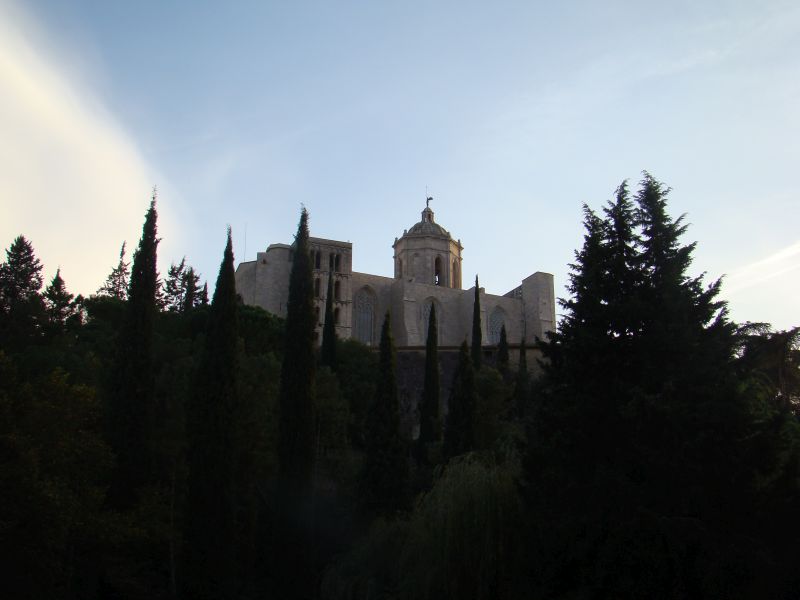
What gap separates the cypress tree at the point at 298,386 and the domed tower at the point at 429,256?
3612cm

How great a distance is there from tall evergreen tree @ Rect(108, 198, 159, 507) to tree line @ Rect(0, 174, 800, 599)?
46 millimetres

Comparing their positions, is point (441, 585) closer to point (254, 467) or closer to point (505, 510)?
point (505, 510)

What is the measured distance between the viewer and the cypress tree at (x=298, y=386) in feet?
54.4

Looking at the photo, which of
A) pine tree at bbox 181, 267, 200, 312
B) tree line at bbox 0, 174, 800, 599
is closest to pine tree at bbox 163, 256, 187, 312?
pine tree at bbox 181, 267, 200, 312

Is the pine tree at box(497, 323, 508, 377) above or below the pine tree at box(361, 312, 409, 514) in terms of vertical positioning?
above

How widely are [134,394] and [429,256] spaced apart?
136 feet

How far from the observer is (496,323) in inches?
2115

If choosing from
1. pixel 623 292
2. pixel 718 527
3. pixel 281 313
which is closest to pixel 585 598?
pixel 718 527

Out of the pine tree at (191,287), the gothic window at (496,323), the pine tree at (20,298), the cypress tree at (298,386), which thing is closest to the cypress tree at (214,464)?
the cypress tree at (298,386)

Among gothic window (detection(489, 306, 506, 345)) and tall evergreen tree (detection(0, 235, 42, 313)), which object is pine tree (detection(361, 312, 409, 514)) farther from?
gothic window (detection(489, 306, 506, 345))

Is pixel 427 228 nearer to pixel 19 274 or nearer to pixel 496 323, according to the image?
pixel 496 323

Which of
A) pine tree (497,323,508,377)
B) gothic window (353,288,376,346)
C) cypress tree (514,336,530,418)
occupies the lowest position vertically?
cypress tree (514,336,530,418)

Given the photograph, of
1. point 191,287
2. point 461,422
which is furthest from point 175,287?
point 461,422

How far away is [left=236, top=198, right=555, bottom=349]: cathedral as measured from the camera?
4816cm
